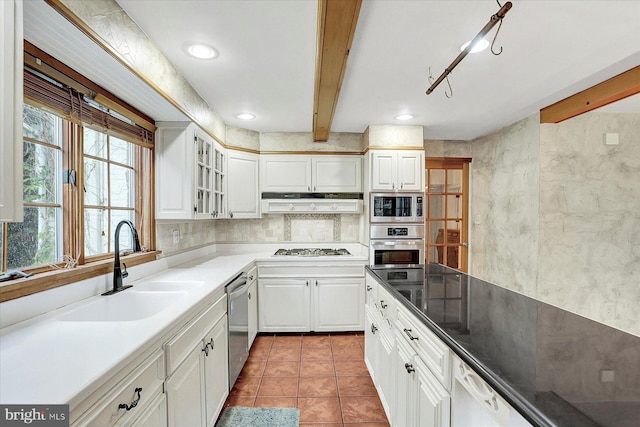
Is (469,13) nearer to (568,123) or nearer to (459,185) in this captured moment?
(568,123)

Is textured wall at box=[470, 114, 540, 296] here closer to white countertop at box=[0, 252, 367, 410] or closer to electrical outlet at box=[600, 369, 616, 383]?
electrical outlet at box=[600, 369, 616, 383]

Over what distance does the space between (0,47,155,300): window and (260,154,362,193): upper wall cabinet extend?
5.15ft

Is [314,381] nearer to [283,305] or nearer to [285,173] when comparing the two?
[283,305]

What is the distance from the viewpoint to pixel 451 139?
4.01 meters

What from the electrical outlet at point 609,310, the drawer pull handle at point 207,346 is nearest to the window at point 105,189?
the drawer pull handle at point 207,346

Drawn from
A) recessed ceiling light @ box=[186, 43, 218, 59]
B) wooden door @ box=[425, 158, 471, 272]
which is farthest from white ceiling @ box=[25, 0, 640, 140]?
wooden door @ box=[425, 158, 471, 272]

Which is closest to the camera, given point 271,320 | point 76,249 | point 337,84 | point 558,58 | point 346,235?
point 76,249

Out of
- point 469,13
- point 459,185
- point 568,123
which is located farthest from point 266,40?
point 459,185

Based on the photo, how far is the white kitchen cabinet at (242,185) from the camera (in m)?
3.39

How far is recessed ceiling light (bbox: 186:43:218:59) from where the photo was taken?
1788 mm

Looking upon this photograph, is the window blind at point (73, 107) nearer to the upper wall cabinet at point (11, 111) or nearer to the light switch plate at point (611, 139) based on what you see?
the upper wall cabinet at point (11, 111)

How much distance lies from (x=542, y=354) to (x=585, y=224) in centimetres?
286

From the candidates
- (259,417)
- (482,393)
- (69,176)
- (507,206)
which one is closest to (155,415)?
(259,417)

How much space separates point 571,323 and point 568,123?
2691mm
